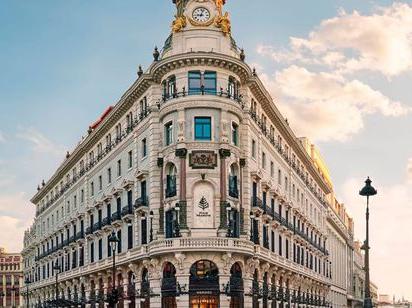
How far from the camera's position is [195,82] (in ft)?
178

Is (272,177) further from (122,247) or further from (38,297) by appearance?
(38,297)

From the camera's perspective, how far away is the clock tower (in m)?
55.1

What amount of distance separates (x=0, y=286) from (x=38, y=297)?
297ft

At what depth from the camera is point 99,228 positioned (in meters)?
70.8

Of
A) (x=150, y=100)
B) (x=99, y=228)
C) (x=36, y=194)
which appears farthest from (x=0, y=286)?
(x=150, y=100)

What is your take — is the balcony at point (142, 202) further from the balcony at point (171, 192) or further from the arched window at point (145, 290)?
the arched window at point (145, 290)

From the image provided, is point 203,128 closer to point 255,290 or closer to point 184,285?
point 184,285

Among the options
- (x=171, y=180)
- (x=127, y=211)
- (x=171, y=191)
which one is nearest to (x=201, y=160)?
(x=171, y=180)

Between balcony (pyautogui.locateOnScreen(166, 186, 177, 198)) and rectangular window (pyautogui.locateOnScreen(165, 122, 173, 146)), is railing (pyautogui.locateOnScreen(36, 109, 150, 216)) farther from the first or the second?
balcony (pyautogui.locateOnScreen(166, 186, 177, 198))

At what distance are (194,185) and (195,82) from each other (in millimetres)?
7934

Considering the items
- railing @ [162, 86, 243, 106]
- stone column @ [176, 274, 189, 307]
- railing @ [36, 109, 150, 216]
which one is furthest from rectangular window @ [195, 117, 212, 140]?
stone column @ [176, 274, 189, 307]

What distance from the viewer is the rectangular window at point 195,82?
5412 centimetres

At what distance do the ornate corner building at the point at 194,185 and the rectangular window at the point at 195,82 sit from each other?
3.0 inches

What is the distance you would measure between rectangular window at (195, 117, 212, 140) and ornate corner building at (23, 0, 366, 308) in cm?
8
